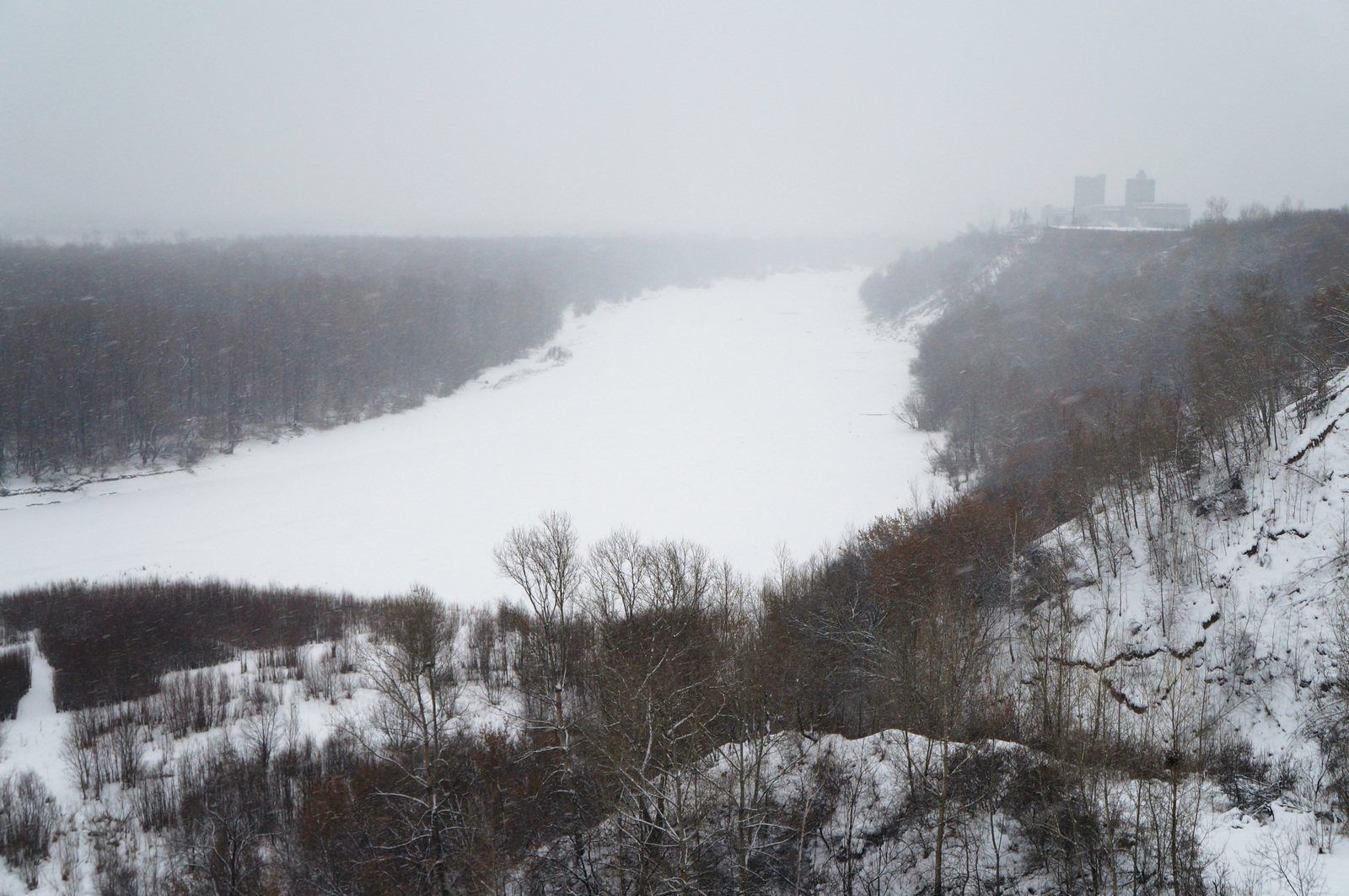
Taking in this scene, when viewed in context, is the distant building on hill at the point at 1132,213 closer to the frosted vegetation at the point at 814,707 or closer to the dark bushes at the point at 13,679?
the frosted vegetation at the point at 814,707

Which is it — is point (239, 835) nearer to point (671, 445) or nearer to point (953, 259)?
point (671, 445)

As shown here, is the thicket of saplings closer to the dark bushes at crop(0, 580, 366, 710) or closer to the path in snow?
the path in snow

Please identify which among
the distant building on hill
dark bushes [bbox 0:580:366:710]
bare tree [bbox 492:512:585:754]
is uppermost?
the distant building on hill

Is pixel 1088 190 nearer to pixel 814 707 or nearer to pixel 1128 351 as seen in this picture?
pixel 1128 351

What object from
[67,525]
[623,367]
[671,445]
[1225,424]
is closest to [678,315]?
[623,367]

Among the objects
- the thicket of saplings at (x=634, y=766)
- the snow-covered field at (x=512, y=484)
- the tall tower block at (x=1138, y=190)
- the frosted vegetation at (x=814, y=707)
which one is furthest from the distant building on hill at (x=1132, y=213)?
the thicket of saplings at (x=634, y=766)

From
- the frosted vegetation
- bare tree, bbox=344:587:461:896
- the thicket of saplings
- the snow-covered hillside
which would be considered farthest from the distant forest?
bare tree, bbox=344:587:461:896
